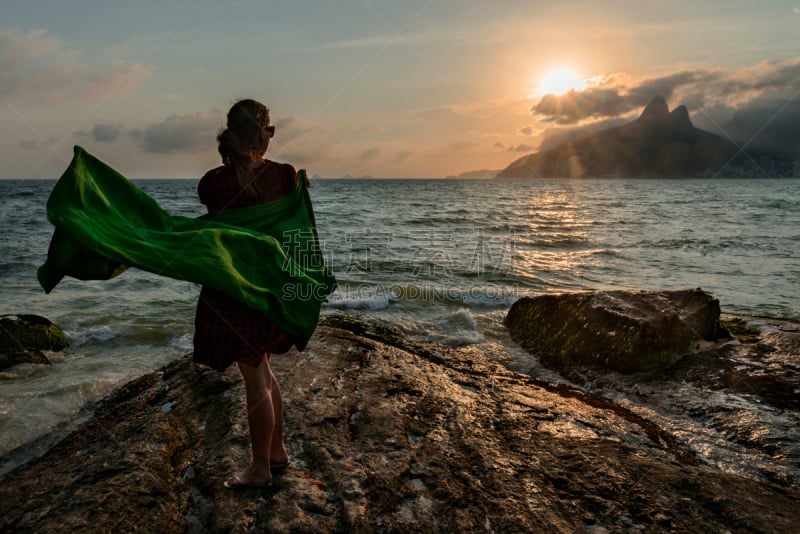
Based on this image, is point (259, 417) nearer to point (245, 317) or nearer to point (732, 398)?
point (245, 317)

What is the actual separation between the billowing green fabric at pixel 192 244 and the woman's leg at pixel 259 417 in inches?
11.7

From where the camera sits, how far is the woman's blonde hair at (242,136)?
265 cm

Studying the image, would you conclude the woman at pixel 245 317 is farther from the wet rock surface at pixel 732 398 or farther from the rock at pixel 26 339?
the rock at pixel 26 339

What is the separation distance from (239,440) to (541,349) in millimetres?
4162

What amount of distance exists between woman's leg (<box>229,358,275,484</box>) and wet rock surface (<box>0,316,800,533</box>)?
101 millimetres

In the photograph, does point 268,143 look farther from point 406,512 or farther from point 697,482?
point 697,482

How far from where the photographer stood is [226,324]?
2.66 m

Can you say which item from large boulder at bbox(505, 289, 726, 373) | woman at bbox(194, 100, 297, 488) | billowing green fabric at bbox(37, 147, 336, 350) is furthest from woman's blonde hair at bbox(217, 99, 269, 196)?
large boulder at bbox(505, 289, 726, 373)

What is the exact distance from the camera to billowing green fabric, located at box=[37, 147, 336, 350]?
7.99 feet

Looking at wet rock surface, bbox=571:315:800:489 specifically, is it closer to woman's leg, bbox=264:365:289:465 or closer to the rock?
woman's leg, bbox=264:365:289:465

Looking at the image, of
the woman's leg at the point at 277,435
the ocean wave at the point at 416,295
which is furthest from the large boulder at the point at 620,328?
the woman's leg at the point at 277,435

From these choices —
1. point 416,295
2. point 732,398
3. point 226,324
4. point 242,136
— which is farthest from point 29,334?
point 732,398

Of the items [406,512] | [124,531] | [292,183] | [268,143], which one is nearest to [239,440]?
[124,531]

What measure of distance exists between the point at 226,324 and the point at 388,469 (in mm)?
1326
